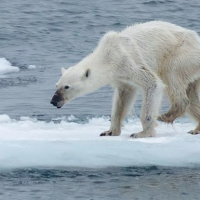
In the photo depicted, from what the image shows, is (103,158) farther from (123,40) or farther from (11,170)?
(123,40)

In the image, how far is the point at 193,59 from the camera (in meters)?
12.4

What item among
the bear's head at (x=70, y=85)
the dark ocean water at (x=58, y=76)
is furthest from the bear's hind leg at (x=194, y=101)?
the dark ocean water at (x=58, y=76)

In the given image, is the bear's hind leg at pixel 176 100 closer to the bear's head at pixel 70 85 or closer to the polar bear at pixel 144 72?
the polar bear at pixel 144 72

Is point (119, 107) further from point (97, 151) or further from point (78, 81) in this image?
point (97, 151)

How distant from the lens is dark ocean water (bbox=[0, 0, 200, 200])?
10375 millimetres

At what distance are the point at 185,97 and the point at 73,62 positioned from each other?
837cm

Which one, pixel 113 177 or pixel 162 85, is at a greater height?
pixel 162 85

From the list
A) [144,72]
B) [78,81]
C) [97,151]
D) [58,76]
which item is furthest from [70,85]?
[58,76]

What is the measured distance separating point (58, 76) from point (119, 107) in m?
6.50

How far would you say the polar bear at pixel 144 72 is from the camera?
12.0m

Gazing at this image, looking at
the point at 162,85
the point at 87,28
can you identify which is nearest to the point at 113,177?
the point at 162,85

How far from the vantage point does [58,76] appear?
19000mm

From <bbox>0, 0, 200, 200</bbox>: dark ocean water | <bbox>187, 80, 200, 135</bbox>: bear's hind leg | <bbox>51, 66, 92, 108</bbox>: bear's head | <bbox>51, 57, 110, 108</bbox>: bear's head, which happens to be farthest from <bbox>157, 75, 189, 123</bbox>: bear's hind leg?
<bbox>0, 0, 200, 200</bbox>: dark ocean water

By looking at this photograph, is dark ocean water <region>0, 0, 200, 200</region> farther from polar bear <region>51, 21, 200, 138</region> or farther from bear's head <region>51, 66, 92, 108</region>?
polar bear <region>51, 21, 200, 138</region>
